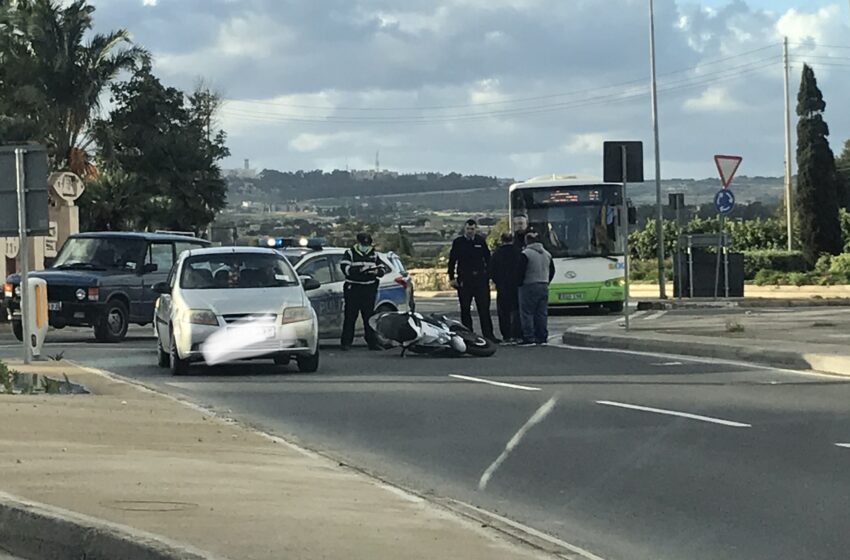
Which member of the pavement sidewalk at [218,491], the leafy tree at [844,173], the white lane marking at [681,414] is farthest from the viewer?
the leafy tree at [844,173]

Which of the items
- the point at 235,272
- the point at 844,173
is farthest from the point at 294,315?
the point at 844,173

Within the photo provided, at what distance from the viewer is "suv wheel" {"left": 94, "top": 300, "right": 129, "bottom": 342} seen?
2391cm

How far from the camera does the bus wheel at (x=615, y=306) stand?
32.2 metres

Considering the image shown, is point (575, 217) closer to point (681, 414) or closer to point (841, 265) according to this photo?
point (681, 414)

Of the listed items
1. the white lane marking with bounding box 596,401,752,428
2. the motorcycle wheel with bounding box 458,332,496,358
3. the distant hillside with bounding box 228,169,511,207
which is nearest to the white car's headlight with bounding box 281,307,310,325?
the motorcycle wheel with bounding box 458,332,496,358

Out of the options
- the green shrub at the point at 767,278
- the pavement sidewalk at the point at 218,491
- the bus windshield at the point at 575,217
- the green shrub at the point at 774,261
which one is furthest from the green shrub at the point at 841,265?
the pavement sidewalk at the point at 218,491

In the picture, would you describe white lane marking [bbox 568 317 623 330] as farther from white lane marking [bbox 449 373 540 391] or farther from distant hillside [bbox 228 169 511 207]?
distant hillside [bbox 228 169 511 207]

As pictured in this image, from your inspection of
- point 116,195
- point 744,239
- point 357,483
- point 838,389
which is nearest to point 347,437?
point 357,483

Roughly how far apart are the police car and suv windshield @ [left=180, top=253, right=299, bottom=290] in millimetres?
2689

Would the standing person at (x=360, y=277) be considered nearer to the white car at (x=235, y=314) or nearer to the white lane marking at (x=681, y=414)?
the white car at (x=235, y=314)

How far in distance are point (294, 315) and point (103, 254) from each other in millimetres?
9017

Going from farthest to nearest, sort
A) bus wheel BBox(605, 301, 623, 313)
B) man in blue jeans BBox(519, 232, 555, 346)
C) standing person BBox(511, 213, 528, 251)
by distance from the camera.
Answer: bus wheel BBox(605, 301, 623, 313) → standing person BBox(511, 213, 528, 251) → man in blue jeans BBox(519, 232, 555, 346)

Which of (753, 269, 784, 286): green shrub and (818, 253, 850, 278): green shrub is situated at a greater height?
(818, 253, 850, 278): green shrub

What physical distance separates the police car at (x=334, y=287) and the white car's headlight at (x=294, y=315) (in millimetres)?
3762
